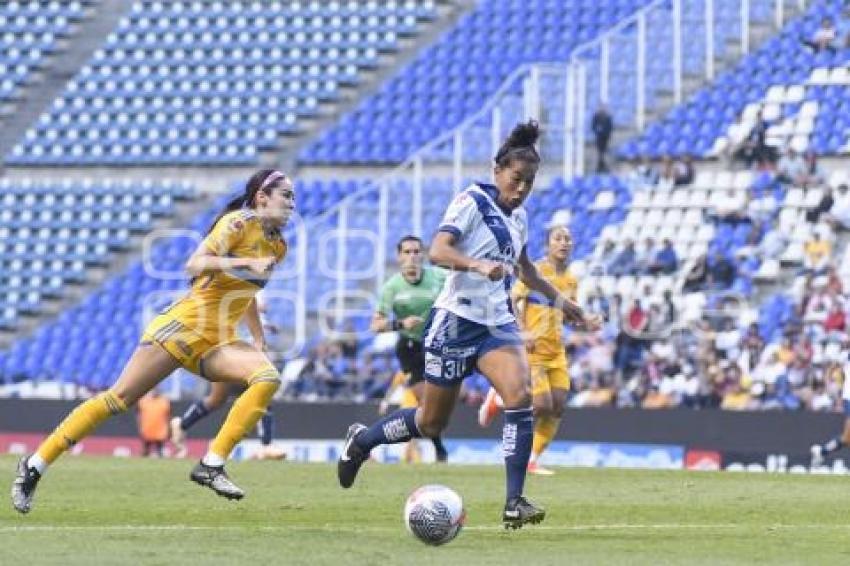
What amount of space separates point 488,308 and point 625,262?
60.5 feet

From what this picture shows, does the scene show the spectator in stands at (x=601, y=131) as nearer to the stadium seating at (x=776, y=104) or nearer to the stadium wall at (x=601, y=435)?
the stadium seating at (x=776, y=104)

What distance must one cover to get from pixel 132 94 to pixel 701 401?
60.4ft

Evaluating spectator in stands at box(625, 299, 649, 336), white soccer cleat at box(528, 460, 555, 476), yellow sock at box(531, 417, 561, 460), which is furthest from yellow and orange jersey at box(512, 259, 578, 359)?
spectator in stands at box(625, 299, 649, 336)

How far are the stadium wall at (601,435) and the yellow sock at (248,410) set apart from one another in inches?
502

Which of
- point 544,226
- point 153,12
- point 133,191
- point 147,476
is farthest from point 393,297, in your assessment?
point 153,12

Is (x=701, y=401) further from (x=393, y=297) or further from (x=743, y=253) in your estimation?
(x=393, y=297)

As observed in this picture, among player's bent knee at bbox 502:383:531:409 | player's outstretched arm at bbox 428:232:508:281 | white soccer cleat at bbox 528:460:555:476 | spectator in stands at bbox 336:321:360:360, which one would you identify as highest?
player's outstretched arm at bbox 428:232:508:281

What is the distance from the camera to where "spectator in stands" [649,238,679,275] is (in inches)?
1243

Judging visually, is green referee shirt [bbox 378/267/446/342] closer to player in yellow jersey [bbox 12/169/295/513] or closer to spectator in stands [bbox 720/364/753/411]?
spectator in stands [bbox 720/364/753/411]

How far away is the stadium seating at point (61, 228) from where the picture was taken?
3978 cm

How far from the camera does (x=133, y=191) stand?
41.1 m

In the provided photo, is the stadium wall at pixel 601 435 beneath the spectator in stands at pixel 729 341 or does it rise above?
beneath

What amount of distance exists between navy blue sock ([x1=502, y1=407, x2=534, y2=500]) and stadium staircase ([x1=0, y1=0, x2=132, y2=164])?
31758 millimetres

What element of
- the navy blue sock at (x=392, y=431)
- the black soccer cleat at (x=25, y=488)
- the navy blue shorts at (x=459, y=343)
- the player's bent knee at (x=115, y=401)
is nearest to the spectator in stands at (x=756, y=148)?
the navy blue sock at (x=392, y=431)
